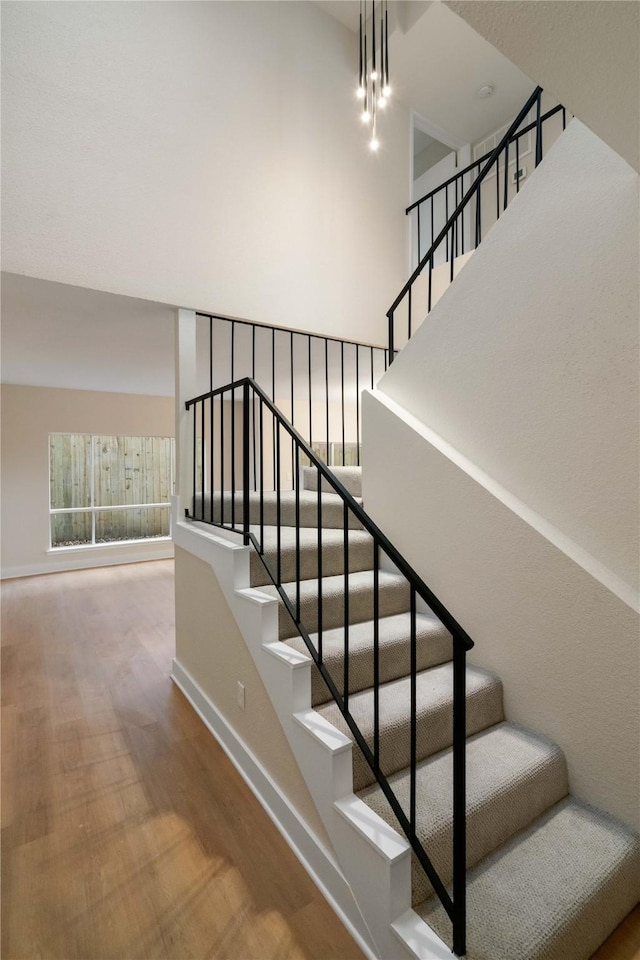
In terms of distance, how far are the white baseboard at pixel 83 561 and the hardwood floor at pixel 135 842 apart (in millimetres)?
3237

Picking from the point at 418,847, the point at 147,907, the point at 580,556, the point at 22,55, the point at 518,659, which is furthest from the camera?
the point at 22,55

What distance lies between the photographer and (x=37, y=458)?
6.13 metres

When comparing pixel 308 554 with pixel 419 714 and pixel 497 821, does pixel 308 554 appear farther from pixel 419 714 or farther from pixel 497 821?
pixel 497 821

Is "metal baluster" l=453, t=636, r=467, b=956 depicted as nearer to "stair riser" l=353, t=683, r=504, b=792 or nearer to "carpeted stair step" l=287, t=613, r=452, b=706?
"stair riser" l=353, t=683, r=504, b=792

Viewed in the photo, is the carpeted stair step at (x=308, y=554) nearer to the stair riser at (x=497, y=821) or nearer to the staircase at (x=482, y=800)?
the staircase at (x=482, y=800)

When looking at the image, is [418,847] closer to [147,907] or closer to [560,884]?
[560,884]

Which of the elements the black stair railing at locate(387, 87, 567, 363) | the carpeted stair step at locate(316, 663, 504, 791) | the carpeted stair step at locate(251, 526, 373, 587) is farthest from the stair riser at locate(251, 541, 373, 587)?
the black stair railing at locate(387, 87, 567, 363)

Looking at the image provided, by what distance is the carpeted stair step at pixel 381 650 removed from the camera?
1.87 meters

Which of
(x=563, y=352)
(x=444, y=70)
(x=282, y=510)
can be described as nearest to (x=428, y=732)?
(x=282, y=510)

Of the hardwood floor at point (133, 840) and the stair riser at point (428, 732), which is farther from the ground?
the stair riser at point (428, 732)

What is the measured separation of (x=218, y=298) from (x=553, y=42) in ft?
7.86

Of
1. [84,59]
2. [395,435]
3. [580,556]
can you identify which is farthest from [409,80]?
[580,556]

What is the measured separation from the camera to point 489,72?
4.24 metres

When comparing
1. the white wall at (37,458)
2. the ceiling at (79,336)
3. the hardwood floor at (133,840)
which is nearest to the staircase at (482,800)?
the hardwood floor at (133,840)
